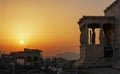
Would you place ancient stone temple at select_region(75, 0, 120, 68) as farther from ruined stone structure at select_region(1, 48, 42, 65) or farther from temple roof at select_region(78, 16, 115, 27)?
ruined stone structure at select_region(1, 48, 42, 65)

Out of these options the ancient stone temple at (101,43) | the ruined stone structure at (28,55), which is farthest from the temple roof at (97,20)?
the ruined stone structure at (28,55)

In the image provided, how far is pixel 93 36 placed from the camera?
5428cm

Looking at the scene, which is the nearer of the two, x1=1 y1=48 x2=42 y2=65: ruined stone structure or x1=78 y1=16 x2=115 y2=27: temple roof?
x1=78 y1=16 x2=115 y2=27: temple roof

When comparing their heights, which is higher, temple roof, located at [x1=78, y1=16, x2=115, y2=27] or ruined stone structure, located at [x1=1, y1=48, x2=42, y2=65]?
temple roof, located at [x1=78, y1=16, x2=115, y2=27]

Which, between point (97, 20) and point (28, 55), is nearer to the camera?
point (97, 20)

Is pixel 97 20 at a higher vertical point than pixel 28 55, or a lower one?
higher

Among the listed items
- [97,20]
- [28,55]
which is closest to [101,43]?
[97,20]

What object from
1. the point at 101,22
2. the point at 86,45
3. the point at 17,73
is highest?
the point at 101,22

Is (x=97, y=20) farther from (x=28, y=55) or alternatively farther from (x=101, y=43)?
(x=28, y=55)

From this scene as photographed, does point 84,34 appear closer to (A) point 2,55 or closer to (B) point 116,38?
(B) point 116,38

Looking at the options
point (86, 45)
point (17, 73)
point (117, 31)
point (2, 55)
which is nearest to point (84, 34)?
point (86, 45)

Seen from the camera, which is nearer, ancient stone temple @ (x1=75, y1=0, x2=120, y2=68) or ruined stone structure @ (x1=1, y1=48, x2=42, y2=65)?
ancient stone temple @ (x1=75, y1=0, x2=120, y2=68)

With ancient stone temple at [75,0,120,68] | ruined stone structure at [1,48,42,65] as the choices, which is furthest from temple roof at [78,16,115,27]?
ruined stone structure at [1,48,42,65]

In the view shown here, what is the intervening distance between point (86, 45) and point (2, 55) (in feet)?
160
